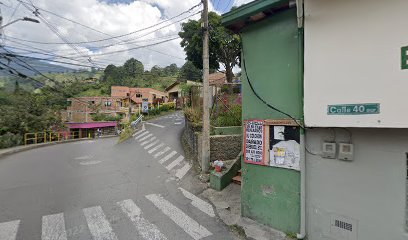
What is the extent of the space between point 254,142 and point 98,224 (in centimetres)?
446

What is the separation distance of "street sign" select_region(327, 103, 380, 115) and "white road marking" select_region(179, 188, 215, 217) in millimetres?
4234

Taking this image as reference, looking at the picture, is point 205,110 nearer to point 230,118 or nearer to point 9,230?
point 230,118

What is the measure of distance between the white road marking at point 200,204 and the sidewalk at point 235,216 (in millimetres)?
191

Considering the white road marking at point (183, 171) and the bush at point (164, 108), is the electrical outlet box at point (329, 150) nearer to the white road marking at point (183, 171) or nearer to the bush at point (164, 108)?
the white road marking at point (183, 171)

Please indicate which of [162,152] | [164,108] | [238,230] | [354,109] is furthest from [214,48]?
[354,109]

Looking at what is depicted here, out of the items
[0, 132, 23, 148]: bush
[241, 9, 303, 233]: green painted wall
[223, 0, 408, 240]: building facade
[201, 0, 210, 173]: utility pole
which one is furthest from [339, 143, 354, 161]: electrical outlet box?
[0, 132, 23, 148]: bush

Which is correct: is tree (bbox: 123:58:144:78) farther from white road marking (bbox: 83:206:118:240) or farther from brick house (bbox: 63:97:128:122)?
white road marking (bbox: 83:206:118:240)

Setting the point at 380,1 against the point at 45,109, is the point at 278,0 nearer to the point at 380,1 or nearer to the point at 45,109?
the point at 380,1

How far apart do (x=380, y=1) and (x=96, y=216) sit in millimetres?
7731

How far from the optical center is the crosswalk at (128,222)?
17.7 feet

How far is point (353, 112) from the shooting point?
12.9 ft

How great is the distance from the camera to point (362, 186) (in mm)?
4098

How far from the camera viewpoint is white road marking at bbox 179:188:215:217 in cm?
679

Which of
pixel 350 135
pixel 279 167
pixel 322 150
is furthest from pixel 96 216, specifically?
pixel 350 135
